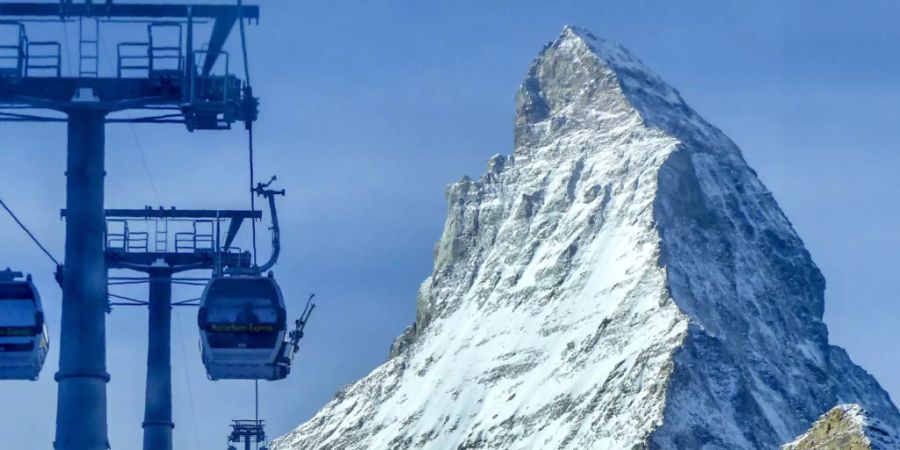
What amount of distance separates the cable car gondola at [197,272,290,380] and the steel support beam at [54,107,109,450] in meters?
3.52

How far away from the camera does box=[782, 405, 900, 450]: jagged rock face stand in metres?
30.4

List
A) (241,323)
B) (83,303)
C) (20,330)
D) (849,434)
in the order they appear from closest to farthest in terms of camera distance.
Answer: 1. (83,303)
2. (20,330)
3. (241,323)
4. (849,434)

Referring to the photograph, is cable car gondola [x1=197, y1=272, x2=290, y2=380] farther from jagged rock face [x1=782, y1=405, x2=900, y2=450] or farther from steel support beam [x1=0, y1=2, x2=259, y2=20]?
jagged rock face [x1=782, y1=405, x2=900, y2=450]

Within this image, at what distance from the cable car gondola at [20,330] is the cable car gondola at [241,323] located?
2.22m

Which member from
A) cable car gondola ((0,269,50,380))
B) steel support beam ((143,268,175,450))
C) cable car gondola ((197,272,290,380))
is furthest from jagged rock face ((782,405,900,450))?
steel support beam ((143,268,175,450))

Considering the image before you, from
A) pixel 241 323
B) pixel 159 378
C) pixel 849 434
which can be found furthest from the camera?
pixel 159 378

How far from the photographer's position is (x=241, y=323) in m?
27.6

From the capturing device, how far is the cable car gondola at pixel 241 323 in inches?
1085

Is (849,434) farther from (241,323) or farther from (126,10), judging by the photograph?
(126,10)

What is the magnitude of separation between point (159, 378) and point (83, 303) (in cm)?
2255

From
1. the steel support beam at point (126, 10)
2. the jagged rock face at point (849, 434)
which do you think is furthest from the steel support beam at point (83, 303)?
the jagged rock face at point (849, 434)

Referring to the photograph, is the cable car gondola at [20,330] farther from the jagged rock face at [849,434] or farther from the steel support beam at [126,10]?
the jagged rock face at [849,434]

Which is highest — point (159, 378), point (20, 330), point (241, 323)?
point (159, 378)

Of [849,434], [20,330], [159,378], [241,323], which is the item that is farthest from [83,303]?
[159,378]
